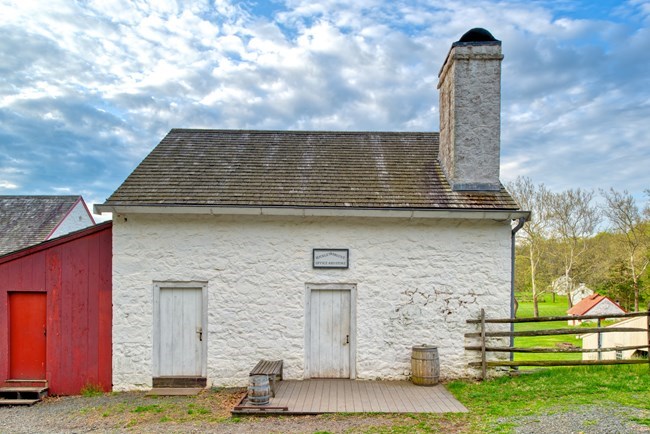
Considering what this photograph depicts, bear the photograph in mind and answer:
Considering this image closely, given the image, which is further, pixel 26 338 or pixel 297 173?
pixel 297 173

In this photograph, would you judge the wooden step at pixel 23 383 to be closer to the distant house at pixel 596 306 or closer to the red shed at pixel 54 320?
the red shed at pixel 54 320

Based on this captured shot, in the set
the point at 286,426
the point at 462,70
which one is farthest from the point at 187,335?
the point at 462,70

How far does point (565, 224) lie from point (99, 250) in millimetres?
32344

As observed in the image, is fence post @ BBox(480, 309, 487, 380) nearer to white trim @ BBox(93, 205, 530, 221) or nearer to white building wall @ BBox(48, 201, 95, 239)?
white trim @ BBox(93, 205, 530, 221)

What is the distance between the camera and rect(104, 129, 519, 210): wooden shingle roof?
9.13m

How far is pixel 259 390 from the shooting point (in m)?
7.29

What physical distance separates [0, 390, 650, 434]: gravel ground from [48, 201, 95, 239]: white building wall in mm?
20145

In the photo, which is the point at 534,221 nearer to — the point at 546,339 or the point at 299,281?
the point at 546,339

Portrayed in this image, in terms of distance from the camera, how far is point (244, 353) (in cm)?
883

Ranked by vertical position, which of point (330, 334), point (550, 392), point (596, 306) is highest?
point (330, 334)

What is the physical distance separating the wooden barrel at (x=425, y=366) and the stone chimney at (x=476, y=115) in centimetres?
360

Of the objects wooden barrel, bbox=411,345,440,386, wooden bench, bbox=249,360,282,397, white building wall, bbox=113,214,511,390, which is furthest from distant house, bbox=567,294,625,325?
wooden bench, bbox=249,360,282,397

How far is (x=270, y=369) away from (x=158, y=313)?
→ 9.11 ft

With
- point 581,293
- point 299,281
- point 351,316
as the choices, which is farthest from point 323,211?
point 581,293
